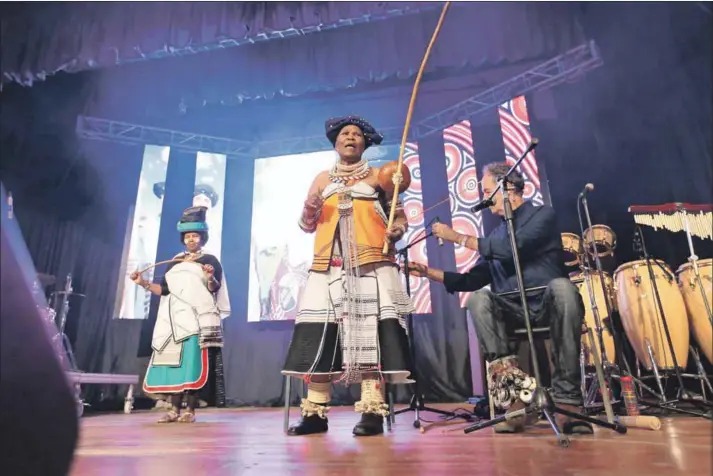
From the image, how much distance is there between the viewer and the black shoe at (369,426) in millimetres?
1711

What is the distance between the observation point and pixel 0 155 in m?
4.43

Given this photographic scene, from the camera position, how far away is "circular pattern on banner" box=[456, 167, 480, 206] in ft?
15.1

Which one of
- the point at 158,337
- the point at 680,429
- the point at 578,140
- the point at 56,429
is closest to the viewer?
the point at 56,429

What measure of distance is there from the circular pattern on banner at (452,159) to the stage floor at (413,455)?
11.0ft

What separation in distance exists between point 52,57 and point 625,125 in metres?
5.03

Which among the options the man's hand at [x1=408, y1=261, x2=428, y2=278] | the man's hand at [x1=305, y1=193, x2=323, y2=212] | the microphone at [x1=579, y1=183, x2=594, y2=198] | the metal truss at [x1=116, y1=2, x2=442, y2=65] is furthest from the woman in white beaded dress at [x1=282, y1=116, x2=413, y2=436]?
the metal truss at [x1=116, y1=2, x2=442, y2=65]

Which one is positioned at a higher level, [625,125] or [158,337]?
[625,125]

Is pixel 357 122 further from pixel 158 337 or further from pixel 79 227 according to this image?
pixel 79 227

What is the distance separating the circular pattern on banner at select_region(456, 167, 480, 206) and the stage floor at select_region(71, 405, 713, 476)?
3.11 metres

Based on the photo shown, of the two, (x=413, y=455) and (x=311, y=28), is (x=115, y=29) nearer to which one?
(x=311, y=28)

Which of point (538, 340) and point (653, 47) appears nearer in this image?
point (538, 340)

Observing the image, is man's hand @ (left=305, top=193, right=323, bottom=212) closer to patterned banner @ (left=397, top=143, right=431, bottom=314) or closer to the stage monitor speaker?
the stage monitor speaker

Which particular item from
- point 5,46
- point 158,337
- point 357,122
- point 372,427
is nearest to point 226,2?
point 5,46

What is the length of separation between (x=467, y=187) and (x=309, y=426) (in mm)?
3334
